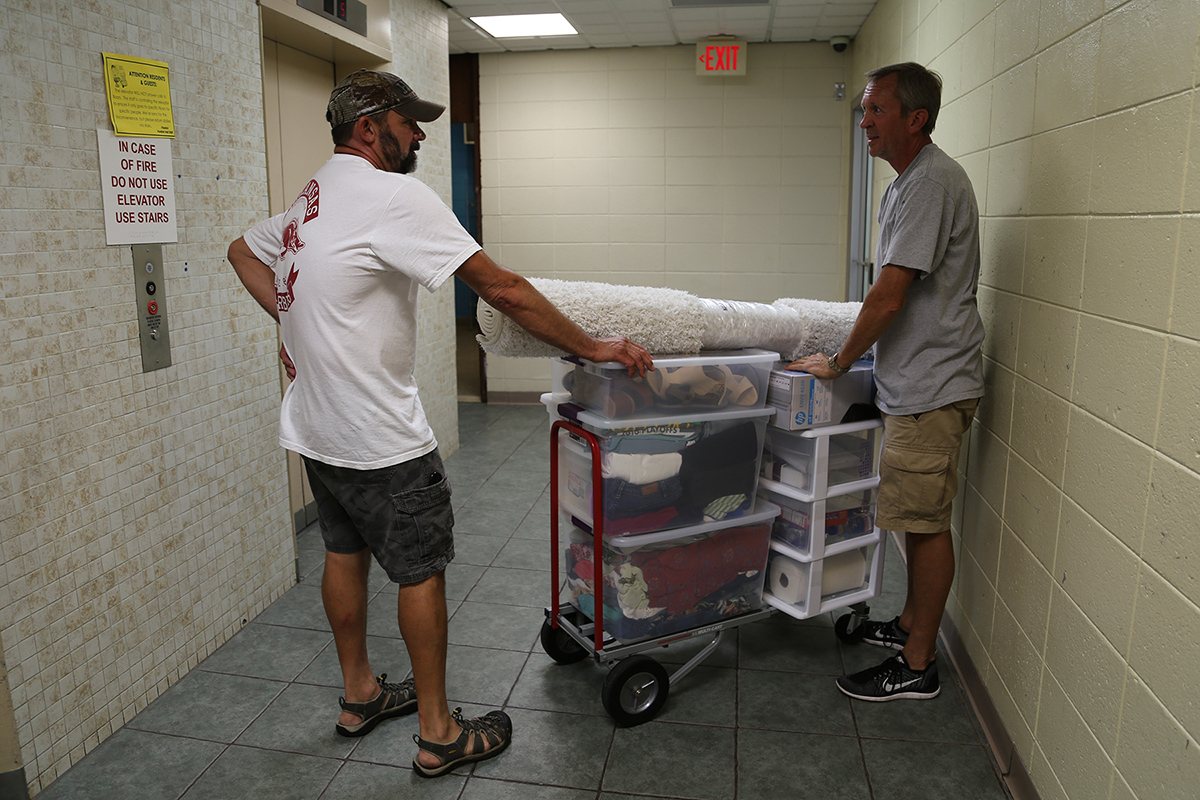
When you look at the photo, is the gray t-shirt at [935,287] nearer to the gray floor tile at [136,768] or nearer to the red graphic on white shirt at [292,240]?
the red graphic on white shirt at [292,240]

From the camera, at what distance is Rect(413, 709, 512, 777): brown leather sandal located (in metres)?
2.00

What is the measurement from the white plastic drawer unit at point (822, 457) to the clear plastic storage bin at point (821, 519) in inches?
1.3

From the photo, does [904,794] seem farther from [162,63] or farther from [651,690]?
[162,63]

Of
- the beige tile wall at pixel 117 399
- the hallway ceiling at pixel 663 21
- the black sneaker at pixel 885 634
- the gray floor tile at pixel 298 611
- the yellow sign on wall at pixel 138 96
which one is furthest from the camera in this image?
the hallway ceiling at pixel 663 21

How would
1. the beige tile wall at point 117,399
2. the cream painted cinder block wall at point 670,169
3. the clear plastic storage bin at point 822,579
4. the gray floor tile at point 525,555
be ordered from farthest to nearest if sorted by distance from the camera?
the cream painted cinder block wall at point 670,169 → the gray floor tile at point 525,555 → the clear plastic storage bin at point 822,579 → the beige tile wall at point 117,399

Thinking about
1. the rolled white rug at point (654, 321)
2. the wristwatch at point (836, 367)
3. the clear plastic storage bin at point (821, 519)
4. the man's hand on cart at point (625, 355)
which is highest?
the rolled white rug at point (654, 321)

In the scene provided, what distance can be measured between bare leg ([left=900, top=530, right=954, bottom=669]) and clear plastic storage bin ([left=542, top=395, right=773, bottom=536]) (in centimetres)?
51

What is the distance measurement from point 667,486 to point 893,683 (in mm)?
879

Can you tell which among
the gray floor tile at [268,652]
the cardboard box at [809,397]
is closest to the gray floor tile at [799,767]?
the cardboard box at [809,397]

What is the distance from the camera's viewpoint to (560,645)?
2473 mm

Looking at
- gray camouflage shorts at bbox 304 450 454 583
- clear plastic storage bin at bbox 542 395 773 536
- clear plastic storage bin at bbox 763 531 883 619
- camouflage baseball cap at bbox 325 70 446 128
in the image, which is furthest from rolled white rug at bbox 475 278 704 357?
clear plastic storage bin at bbox 763 531 883 619

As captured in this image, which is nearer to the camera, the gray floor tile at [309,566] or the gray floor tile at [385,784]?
the gray floor tile at [385,784]

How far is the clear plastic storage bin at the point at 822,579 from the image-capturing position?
7.71 ft

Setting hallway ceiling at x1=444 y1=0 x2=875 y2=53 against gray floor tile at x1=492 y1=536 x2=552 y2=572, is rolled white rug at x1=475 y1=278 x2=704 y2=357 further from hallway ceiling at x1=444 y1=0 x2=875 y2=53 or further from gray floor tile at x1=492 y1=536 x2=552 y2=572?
hallway ceiling at x1=444 y1=0 x2=875 y2=53
